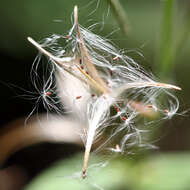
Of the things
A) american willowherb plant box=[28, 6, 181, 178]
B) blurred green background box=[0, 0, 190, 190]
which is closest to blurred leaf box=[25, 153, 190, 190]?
blurred green background box=[0, 0, 190, 190]

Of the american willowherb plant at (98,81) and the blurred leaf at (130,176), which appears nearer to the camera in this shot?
the american willowherb plant at (98,81)

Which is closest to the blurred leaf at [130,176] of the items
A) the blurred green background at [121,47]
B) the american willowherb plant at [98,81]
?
the blurred green background at [121,47]

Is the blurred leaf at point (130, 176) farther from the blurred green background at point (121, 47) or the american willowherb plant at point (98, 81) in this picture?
the american willowherb plant at point (98, 81)

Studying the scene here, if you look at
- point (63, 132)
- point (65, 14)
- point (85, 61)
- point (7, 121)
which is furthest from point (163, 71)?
point (7, 121)

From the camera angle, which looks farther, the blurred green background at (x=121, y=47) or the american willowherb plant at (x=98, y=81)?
the blurred green background at (x=121, y=47)

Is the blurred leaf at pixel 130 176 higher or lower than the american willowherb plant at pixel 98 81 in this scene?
lower

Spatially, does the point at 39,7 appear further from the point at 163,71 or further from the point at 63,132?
the point at 163,71

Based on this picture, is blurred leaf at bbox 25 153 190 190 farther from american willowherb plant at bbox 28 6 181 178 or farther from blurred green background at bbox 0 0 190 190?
american willowherb plant at bbox 28 6 181 178

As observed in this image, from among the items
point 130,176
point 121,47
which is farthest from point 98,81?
point 121,47

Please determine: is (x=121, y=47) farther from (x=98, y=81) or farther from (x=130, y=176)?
(x=98, y=81)
